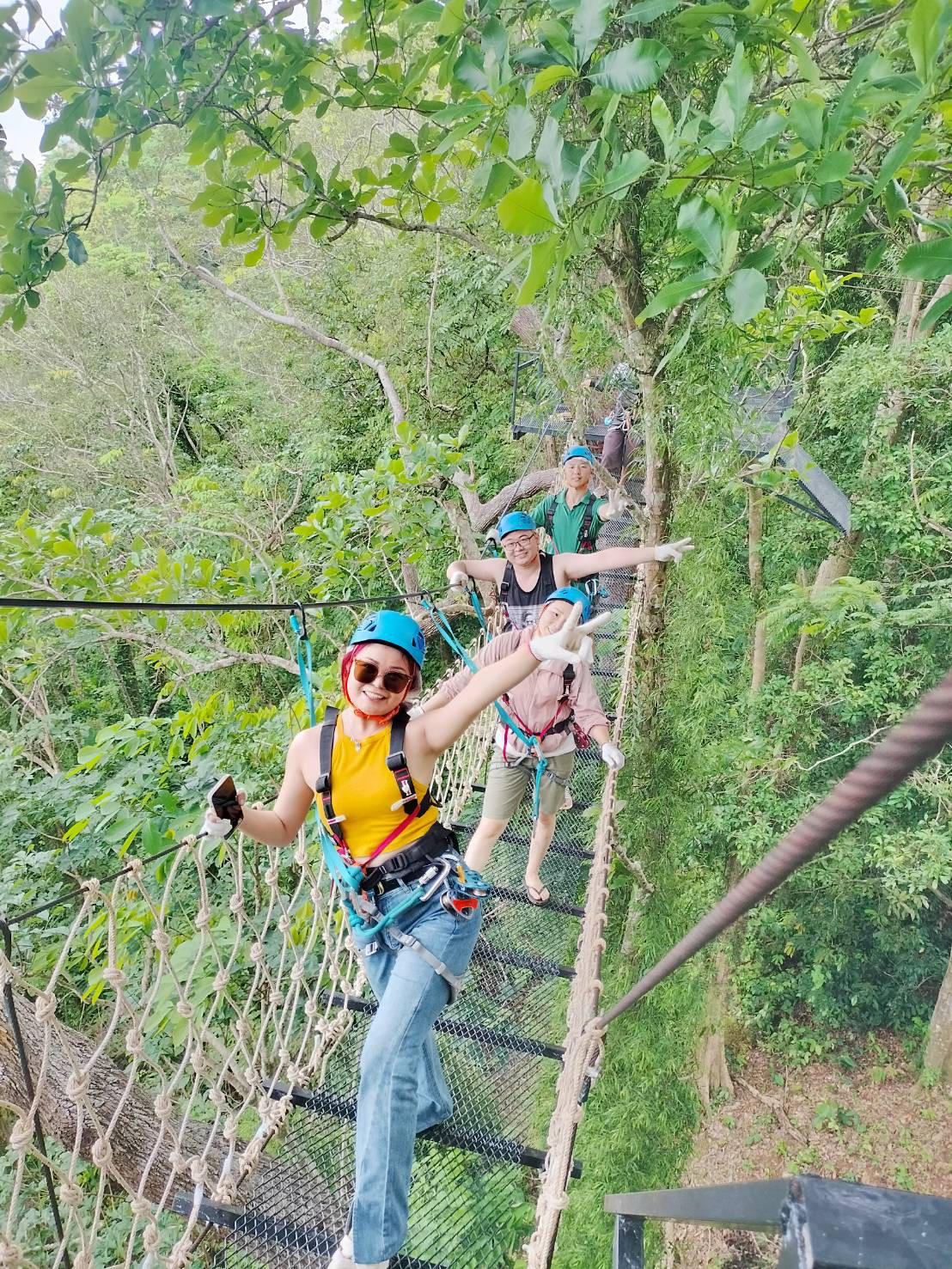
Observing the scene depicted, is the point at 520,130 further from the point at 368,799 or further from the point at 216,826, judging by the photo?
A: the point at 216,826

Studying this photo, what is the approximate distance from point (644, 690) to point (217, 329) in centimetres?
746

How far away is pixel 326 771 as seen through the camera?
1278mm

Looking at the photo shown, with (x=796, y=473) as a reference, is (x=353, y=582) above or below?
below

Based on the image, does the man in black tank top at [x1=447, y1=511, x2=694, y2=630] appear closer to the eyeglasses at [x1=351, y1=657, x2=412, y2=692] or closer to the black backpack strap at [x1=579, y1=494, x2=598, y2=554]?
the black backpack strap at [x1=579, y1=494, x2=598, y2=554]

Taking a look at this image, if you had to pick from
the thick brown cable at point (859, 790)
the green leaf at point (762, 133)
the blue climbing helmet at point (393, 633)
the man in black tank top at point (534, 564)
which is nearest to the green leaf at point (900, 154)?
the green leaf at point (762, 133)

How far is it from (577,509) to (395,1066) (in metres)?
2.14

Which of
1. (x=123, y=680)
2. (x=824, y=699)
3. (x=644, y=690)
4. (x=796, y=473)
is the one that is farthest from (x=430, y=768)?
(x=123, y=680)

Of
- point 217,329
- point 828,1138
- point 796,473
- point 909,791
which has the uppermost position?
point 217,329

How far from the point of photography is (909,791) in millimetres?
5566

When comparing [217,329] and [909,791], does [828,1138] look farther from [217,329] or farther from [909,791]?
[217,329]

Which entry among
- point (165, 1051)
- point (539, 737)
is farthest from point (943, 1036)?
point (539, 737)

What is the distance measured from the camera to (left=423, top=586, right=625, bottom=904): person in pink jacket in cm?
205

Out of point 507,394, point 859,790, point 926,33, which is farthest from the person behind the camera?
point 507,394

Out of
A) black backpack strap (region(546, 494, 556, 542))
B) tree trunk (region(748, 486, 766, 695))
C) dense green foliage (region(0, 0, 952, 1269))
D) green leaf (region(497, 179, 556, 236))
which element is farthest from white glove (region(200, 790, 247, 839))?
tree trunk (region(748, 486, 766, 695))
